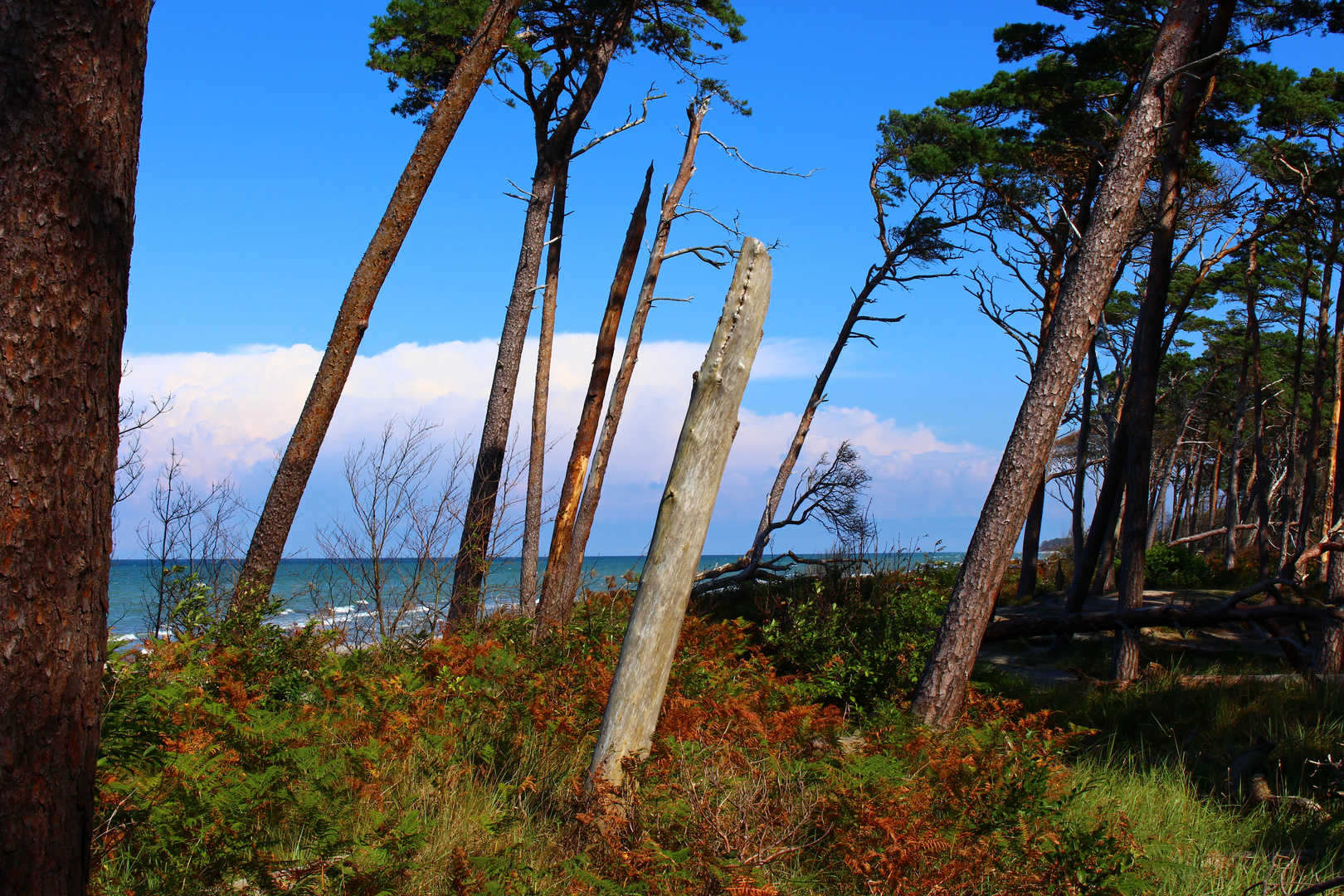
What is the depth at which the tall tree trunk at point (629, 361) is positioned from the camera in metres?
11.6

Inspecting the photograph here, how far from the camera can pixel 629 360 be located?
12.0 m

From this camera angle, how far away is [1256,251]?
16688mm

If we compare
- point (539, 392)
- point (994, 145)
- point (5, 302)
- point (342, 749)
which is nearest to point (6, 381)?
point (5, 302)

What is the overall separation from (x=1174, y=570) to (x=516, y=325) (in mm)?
15941

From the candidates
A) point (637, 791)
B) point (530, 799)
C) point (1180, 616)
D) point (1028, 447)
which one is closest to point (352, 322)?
point (530, 799)

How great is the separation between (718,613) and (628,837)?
9.33 metres

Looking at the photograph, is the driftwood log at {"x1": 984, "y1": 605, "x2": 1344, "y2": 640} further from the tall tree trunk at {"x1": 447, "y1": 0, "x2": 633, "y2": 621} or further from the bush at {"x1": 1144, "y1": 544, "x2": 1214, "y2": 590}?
the bush at {"x1": 1144, "y1": 544, "x2": 1214, "y2": 590}

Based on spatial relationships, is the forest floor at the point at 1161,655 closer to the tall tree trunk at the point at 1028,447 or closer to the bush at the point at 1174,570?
the tall tree trunk at the point at 1028,447

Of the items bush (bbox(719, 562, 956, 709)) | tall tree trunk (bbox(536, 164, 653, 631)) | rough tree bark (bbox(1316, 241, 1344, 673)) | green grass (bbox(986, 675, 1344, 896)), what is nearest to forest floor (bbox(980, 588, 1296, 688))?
rough tree bark (bbox(1316, 241, 1344, 673))

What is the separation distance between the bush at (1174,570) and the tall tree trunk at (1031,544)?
285cm

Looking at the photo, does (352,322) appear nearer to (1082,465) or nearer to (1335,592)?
(1335,592)

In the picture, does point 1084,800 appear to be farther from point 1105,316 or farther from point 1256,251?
point 1105,316

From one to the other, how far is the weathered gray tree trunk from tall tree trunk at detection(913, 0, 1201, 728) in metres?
3.29

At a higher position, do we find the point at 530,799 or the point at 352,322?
the point at 352,322
